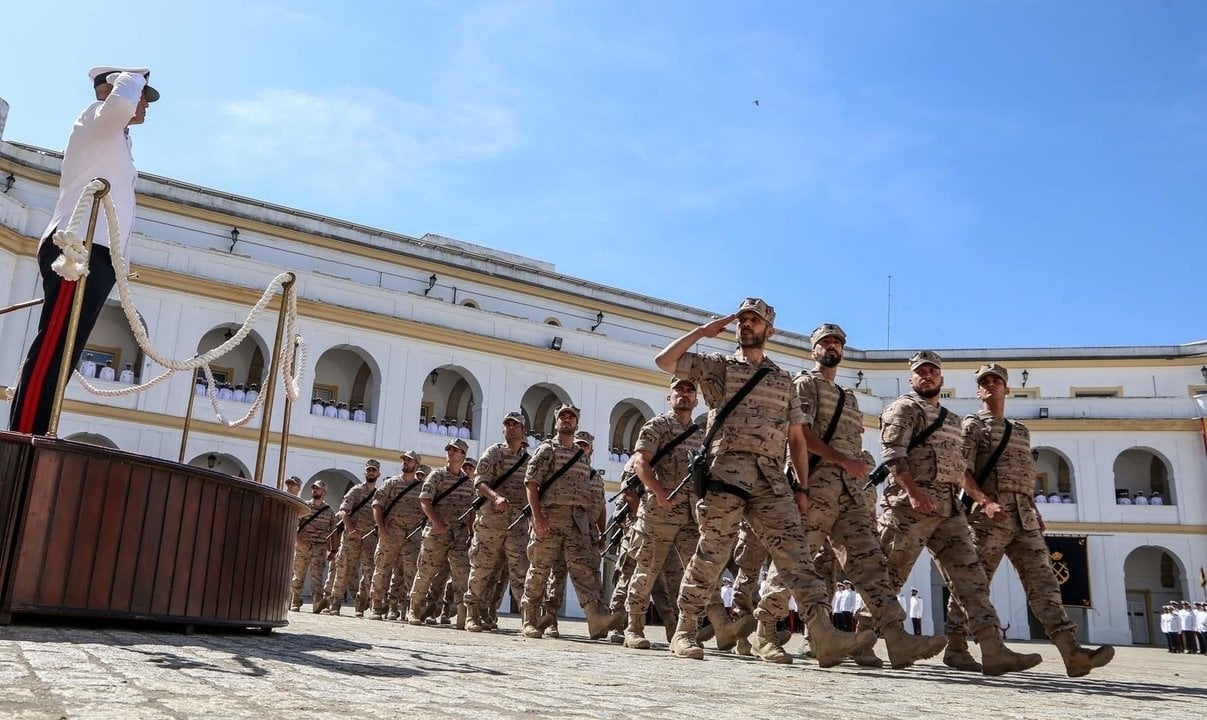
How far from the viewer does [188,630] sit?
5.40m

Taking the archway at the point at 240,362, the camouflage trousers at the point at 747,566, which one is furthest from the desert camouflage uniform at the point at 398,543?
the archway at the point at 240,362

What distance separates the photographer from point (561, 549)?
9852 millimetres

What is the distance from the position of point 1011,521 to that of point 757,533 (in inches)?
83.2

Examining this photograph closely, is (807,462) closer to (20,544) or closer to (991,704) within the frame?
(991,704)

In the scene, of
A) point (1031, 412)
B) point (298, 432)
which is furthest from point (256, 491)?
point (1031, 412)

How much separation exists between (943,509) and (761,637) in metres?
1.56

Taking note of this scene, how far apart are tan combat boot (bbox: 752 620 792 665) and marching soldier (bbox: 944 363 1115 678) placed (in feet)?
4.39

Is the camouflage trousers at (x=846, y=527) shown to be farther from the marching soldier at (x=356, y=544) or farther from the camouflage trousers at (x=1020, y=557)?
the marching soldier at (x=356, y=544)

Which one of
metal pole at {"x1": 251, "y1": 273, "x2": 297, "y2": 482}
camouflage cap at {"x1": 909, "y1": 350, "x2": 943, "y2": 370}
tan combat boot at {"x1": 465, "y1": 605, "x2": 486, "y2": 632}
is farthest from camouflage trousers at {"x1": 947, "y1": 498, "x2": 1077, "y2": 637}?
tan combat boot at {"x1": 465, "y1": 605, "x2": 486, "y2": 632}

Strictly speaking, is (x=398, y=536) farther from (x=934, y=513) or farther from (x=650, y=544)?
(x=934, y=513)

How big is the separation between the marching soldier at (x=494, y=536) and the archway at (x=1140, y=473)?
2873cm

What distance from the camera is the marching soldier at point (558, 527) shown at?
957 centimetres

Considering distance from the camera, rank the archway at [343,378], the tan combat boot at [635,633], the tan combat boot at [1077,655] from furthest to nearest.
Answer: the archway at [343,378]
the tan combat boot at [635,633]
the tan combat boot at [1077,655]

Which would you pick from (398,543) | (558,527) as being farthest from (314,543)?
(558,527)
